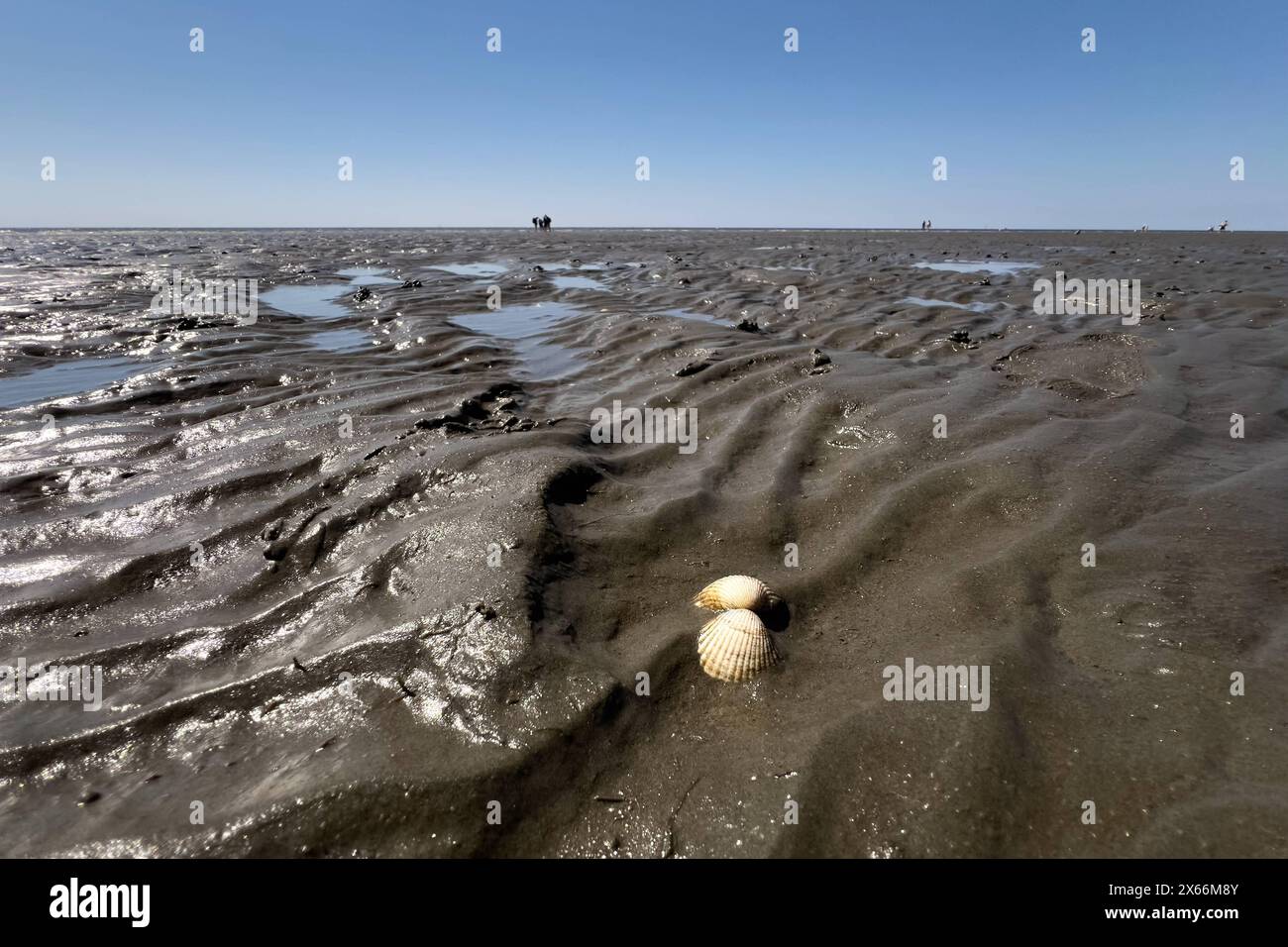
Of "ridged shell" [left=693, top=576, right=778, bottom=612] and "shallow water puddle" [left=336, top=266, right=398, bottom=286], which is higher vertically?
"shallow water puddle" [left=336, top=266, right=398, bottom=286]

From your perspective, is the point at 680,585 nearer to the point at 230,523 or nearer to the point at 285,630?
the point at 285,630

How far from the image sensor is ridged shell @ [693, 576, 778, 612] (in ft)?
10.2

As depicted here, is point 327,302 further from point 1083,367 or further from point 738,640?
point 1083,367

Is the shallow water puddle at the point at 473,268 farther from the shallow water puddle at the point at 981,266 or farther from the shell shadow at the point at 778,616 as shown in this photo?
the shell shadow at the point at 778,616

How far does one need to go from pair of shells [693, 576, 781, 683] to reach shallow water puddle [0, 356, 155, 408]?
7972 millimetres

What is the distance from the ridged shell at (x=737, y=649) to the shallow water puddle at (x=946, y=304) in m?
10.4

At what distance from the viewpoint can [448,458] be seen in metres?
4.62

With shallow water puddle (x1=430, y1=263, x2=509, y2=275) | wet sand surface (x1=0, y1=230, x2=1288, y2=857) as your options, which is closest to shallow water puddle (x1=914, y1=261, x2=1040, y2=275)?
wet sand surface (x1=0, y1=230, x2=1288, y2=857)

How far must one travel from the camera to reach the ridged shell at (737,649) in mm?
2844

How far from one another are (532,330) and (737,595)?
887cm

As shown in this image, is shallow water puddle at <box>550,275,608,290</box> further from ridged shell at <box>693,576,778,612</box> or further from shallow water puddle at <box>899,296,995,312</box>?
ridged shell at <box>693,576,778,612</box>

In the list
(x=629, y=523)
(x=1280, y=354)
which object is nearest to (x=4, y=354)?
(x=629, y=523)

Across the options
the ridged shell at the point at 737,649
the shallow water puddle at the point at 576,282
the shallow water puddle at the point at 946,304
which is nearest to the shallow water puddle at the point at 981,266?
the shallow water puddle at the point at 946,304
